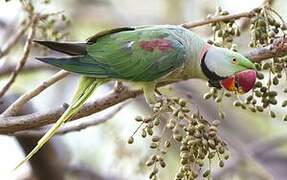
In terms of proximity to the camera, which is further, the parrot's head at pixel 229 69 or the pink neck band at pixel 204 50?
the pink neck band at pixel 204 50

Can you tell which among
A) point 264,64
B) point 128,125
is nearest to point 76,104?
point 264,64

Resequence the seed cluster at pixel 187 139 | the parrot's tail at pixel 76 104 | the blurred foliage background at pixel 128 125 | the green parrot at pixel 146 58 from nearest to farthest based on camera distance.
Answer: the seed cluster at pixel 187 139, the parrot's tail at pixel 76 104, the green parrot at pixel 146 58, the blurred foliage background at pixel 128 125

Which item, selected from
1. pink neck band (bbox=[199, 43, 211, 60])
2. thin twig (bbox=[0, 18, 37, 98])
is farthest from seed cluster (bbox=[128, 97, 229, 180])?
thin twig (bbox=[0, 18, 37, 98])

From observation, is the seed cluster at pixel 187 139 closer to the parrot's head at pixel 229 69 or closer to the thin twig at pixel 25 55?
the parrot's head at pixel 229 69

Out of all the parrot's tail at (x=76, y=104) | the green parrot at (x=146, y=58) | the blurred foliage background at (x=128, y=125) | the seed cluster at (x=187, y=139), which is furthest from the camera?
the blurred foliage background at (x=128, y=125)

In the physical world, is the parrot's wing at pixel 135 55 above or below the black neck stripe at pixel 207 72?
above

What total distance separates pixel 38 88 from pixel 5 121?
167mm

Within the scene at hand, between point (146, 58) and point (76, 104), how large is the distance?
11.8 inches

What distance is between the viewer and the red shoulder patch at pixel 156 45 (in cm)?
231

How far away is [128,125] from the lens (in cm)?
479

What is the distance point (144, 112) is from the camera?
4652mm

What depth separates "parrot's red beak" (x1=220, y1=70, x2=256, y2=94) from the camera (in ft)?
7.11

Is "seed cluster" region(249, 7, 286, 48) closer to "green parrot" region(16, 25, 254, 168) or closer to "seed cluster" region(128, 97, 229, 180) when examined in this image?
"green parrot" region(16, 25, 254, 168)

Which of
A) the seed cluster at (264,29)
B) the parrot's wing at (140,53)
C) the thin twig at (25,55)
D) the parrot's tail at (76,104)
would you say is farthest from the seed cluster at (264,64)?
the thin twig at (25,55)
